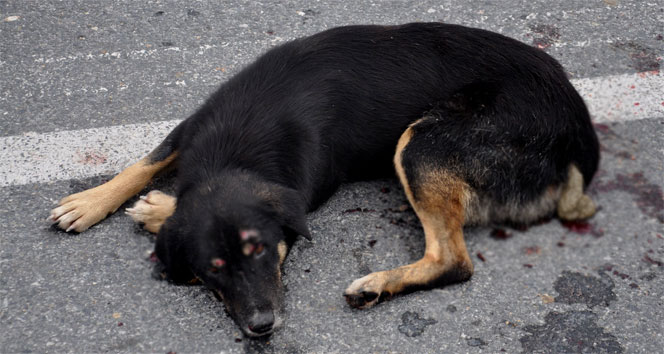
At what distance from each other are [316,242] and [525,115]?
1.39m

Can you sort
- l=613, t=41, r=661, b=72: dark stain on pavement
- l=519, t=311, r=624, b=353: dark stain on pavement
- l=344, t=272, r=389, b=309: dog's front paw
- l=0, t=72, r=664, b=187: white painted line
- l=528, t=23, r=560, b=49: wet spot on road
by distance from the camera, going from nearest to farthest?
l=519, t=311, r=624, b=353: dark stain on pavement → l=344, t=272, r=389, b=309: dog's front paw → l=0, t=72, r=664, b=187: white painted line → l=613, t=41, r=661, b=72: dark stain on pavement → l=528, t=23, r=560, b=49: wet spot on road

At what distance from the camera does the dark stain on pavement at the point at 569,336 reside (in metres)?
3.42

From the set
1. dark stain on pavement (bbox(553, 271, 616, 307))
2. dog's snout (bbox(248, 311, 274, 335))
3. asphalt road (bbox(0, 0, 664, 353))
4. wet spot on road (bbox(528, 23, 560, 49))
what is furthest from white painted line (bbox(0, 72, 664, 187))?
dog's snout (bbox(248, 311, 274, 335))

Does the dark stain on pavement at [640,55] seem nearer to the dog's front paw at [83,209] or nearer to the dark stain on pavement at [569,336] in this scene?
the dark stain on pavement at [569,336]

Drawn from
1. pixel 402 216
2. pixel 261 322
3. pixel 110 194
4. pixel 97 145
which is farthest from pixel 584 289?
pixel 97 145

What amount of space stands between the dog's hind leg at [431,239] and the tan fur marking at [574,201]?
2.04 feet

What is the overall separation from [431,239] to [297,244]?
76 centimetres

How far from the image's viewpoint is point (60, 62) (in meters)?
5.04

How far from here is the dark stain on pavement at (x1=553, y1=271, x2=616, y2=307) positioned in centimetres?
366

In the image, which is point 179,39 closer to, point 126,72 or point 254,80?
point 126,72

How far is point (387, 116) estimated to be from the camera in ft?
13.3

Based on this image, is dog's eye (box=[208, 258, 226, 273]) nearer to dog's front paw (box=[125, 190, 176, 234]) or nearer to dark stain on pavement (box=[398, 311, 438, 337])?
dog's front paw (box=[125, 190, 176, 234])

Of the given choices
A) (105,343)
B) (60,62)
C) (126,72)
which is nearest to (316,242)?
(105,343)

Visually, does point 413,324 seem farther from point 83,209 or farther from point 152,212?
point 83,209
